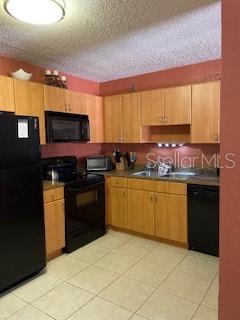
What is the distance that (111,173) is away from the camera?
3.63m

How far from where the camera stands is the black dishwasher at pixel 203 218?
9.05ft

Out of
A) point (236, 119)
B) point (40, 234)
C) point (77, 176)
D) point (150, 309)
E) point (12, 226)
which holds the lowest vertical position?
point (150, 309)

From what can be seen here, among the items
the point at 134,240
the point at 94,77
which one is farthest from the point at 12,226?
the point at 94,77

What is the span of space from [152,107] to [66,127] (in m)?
1.25

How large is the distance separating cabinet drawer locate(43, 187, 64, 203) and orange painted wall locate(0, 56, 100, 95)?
1.54 m

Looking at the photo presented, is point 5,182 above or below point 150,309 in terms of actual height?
above

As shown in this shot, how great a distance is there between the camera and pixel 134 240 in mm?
3346

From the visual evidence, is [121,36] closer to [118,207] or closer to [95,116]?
[95,116]

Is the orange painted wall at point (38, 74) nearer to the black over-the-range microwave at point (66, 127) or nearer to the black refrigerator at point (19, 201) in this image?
the black over-the-range microwave at point (66, 127)

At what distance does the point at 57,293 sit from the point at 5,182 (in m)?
1.12

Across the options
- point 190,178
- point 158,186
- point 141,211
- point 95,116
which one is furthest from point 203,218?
point 95,116

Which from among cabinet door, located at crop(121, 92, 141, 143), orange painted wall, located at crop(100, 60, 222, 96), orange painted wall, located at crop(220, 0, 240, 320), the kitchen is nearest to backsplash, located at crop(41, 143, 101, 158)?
the kitchen

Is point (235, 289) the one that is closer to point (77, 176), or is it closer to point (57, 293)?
point (57, 293)

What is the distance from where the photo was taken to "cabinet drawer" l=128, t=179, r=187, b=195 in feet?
9.79
